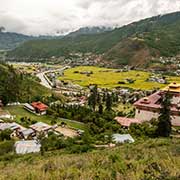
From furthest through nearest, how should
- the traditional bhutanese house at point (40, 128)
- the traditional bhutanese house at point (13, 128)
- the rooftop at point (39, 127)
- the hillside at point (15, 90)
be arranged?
the hillside at point (15, 90), the rooftop at point (39, 127), the traditional bhutanese house at point (40, 128), the traditional bhutanese house at point (13, 128)

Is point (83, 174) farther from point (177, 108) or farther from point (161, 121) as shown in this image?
point (177, 108)

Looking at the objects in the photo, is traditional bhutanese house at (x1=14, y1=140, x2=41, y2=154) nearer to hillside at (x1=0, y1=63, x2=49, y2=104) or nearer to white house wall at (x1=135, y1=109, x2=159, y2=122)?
white house wall at (x1=135, y1=109, x2=159, y2=122)

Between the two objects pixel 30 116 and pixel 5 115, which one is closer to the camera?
pixel 5 115

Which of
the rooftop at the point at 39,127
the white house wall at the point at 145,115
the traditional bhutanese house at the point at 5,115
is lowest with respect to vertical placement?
the white house wall at the point at 145,115

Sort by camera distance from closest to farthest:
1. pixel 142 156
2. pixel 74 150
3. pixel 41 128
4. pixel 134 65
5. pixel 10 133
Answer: pixel 142 156 < pixel 74 150 < pixel 10 133 < pixel 41 128 < pixel 134 65

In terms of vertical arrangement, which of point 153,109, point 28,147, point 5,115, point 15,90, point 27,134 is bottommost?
point 27,134

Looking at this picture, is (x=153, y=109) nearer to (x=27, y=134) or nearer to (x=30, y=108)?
(x=30, y=108)

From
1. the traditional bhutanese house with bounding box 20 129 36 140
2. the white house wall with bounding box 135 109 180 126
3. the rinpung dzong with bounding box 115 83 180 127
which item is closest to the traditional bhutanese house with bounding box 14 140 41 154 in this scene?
the traditional bhutanese house with bounding box 20 129 36 140

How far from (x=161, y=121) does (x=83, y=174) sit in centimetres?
2391

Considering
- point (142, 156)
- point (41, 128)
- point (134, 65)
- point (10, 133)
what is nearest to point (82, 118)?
point (41, 128)

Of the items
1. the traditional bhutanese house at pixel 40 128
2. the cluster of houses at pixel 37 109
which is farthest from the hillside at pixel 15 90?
the traditional bhutanese house at pixel 40 128

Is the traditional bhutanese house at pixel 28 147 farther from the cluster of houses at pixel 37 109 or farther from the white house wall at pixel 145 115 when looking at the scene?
the white house wall at pixel 145 115

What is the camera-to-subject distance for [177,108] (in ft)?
141

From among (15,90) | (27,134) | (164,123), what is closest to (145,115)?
(164,123)
